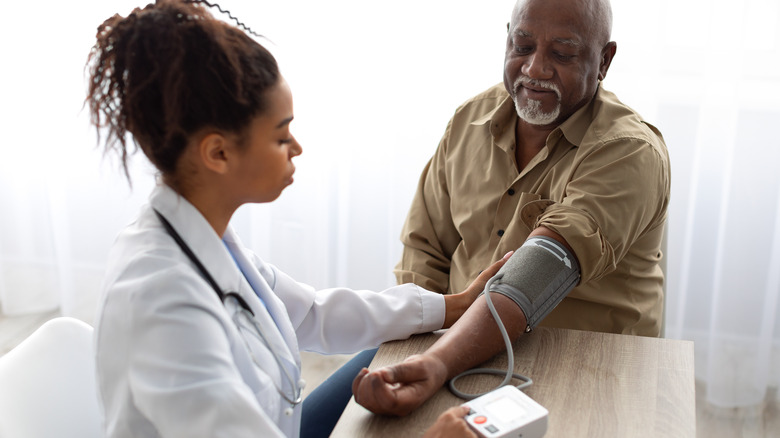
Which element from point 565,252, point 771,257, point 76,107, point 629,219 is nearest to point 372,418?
point 565,252

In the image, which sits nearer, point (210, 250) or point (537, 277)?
point (210, 250)

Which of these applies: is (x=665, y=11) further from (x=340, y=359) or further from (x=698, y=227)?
(x=340, y=359)

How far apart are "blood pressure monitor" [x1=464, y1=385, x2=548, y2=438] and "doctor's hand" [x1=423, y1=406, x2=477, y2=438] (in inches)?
0.5

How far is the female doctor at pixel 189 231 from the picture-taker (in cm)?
88

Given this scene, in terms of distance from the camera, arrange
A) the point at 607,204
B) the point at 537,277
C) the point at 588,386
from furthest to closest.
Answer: the point at 607,204 → the point at 537,277 → the point at 588,386

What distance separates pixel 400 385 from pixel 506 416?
0.58 ft

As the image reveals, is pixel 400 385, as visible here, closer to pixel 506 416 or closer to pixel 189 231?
pixel 506 416

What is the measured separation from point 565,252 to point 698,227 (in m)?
1.15

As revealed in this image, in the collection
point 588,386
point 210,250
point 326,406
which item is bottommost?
point 326,406

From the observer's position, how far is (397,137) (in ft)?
7.89

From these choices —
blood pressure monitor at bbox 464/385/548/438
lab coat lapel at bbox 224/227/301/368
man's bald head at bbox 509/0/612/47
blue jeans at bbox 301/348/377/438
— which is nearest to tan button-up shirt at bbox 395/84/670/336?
man's bald head at bbox 509/0/612/47

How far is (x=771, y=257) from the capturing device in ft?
7.22

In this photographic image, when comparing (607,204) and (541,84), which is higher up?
(541,84)

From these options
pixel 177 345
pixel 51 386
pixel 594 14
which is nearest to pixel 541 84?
pixel 594 14
